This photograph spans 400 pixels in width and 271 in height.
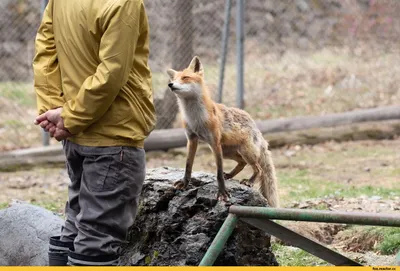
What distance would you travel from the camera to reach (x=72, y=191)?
192 inches

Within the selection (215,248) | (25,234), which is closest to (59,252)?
(25,234)

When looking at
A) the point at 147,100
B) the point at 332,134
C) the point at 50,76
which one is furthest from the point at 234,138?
the point at 332,134

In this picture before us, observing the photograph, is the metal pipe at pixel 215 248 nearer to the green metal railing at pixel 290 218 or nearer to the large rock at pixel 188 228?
the green metal railing at pixel 290 218

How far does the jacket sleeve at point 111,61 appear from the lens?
14.1 ft

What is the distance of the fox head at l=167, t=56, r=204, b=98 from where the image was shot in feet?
16.3

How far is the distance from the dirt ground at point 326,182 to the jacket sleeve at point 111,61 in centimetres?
259

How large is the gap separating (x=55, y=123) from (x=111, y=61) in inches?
21.1

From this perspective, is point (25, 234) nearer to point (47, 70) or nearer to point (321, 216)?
point (47, 70)

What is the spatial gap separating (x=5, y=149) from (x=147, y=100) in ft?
25.0

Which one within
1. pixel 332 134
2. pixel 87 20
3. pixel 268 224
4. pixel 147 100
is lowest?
pixel 332 134

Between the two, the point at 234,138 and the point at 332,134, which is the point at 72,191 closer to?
the point at 234,138

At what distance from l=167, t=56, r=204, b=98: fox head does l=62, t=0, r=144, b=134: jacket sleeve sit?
61 centimetres

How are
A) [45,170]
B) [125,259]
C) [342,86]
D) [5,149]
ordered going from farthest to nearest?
[342,86]
[5,149]
[45,170]
[125,259]

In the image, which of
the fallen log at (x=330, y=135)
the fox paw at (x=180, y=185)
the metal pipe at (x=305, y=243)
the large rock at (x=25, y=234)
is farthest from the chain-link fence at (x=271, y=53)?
the metal pipe at (x=305, y=243)
